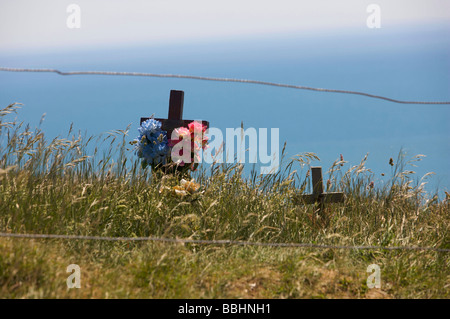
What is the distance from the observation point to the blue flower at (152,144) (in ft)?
20.7

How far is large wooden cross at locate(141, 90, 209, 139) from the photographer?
6.50m

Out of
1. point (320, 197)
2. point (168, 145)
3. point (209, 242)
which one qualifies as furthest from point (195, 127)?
point (209, 242)

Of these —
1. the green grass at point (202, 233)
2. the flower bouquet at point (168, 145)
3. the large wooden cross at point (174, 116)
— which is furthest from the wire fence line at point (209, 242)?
the large wooden cross at point (174, 116)

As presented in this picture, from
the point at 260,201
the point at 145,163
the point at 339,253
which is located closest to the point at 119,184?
the point at 145,163

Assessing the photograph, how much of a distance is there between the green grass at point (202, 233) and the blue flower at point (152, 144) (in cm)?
17

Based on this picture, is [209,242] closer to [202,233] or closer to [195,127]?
[202,233]

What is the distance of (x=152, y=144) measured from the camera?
251 inches

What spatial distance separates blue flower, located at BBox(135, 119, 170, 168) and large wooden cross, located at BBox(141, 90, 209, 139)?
95 mm

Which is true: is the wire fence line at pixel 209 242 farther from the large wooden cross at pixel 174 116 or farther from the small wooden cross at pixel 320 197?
the large wooden cross at pixel 174 116

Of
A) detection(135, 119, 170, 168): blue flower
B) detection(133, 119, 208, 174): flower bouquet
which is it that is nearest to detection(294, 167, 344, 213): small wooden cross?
detection(133, 119, 208, 174): flower bouquet

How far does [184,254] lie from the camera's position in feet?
14.5

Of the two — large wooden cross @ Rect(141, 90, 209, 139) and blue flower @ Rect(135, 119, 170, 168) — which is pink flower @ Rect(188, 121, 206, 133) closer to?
large wooden cross @ Rect(141, 90, 209, 139)

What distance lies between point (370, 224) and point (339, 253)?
1191mm
